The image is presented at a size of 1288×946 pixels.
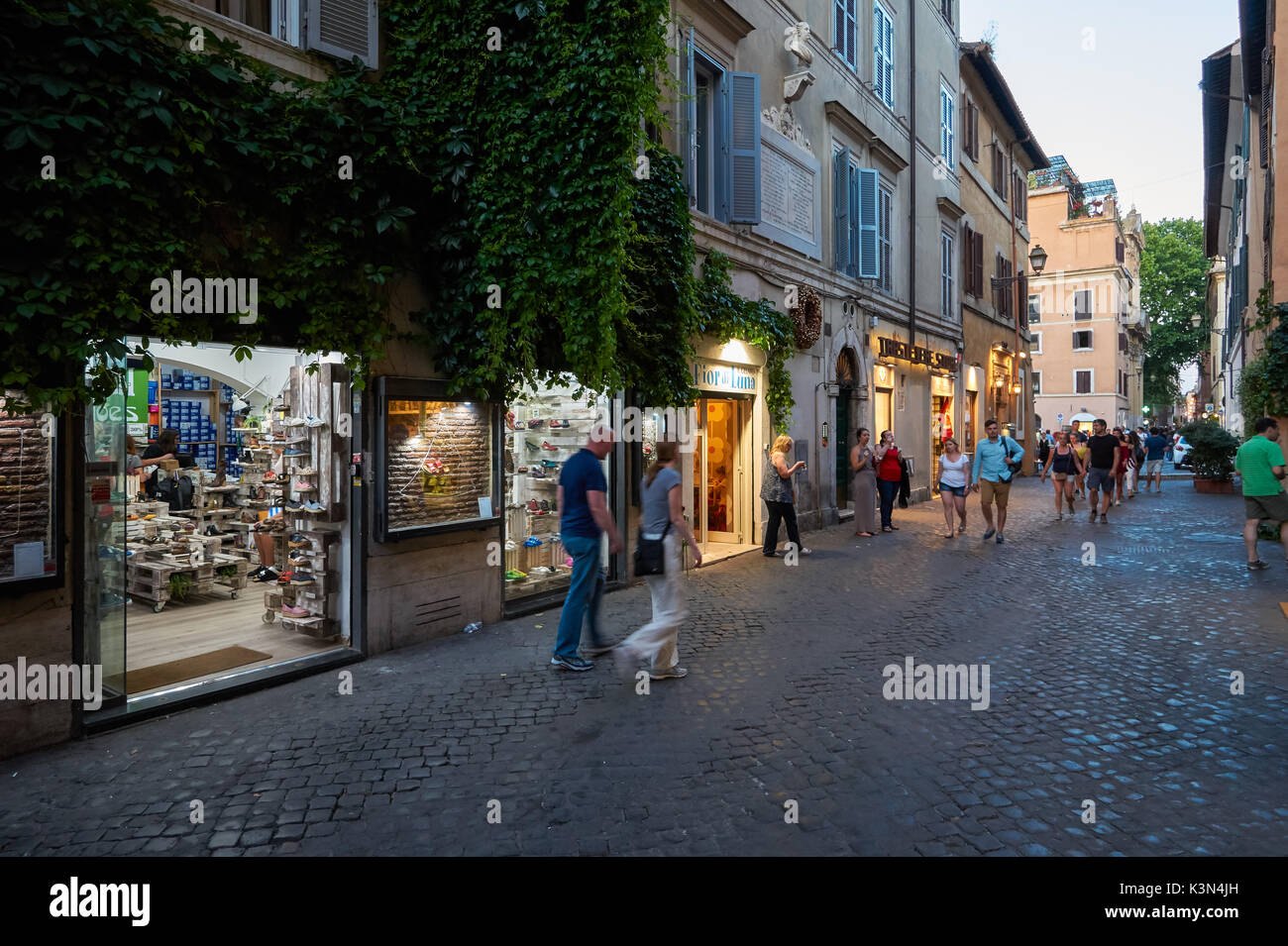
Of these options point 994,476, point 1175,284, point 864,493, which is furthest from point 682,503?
point 1175,284

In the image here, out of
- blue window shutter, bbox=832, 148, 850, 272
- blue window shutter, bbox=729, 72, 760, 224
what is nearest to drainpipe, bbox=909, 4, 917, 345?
blue window shutter, bbox=832, 148, 850, 272

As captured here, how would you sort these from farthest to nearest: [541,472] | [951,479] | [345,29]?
[951,479], [541,472], [345,29]

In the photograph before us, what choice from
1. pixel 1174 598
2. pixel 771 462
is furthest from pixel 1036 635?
pixel 771 462

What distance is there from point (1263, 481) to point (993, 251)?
60.1 ft

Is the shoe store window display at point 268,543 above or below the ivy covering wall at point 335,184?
below

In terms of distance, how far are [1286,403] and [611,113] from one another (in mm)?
10573

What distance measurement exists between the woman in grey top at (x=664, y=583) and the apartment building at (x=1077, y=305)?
49.2 metres

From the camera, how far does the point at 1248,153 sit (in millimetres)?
19922

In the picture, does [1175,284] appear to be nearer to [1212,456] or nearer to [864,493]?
[1212,456]

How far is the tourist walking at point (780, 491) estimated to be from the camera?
1169 centimetres

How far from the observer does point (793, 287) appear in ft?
44.3

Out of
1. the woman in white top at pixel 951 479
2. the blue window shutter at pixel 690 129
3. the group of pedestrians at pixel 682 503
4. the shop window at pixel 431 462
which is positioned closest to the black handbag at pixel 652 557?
the group of pedestrians at pixel 682 503

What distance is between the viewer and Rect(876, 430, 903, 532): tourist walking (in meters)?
14.8

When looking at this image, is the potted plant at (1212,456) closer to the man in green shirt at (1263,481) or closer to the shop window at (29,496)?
the man in green shirt at (1263,481)
